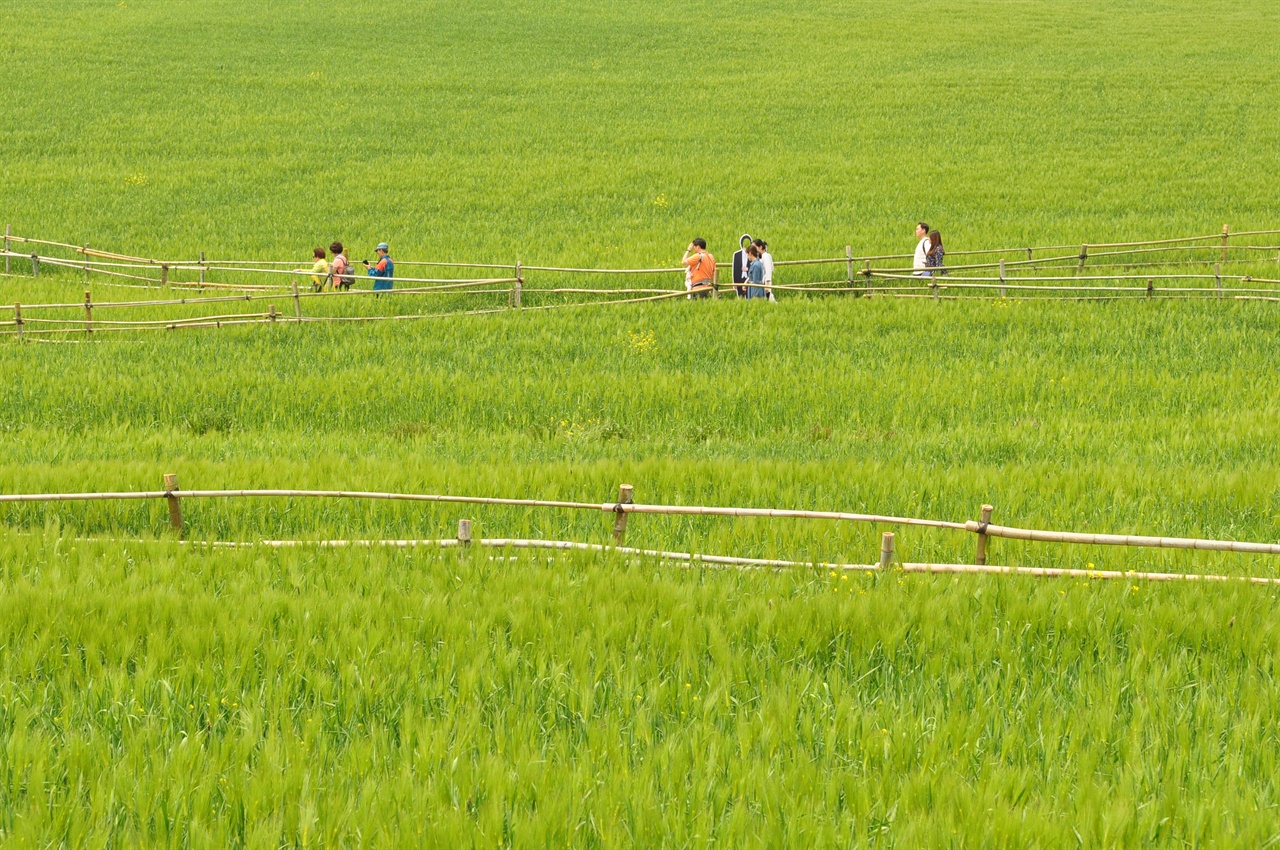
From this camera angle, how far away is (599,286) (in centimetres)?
1936

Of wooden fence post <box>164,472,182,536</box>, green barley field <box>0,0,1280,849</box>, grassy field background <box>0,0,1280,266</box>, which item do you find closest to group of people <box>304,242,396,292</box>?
green barley field <box>0,0,1280,849</box>

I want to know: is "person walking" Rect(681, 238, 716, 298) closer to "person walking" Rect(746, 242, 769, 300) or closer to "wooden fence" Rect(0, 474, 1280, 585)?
"person walking" Rect(746, 242, 769, 300)

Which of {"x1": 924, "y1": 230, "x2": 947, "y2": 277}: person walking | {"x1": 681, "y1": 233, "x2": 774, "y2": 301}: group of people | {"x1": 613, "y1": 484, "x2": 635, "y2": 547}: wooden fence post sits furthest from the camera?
{"x1": 924, "y1": 230, "x2": 947, "y2": 277}: person walking

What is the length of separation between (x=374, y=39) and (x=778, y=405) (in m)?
38.8

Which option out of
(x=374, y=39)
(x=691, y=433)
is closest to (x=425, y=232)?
(x=691, y=433)

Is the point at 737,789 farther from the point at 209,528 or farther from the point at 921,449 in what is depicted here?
the point at 921,449

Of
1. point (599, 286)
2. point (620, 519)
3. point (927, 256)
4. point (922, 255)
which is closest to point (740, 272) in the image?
point (922, 255)

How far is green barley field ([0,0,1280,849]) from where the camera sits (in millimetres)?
3688

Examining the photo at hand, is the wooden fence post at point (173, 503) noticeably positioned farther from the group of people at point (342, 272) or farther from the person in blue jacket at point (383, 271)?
the group of people at point (342, 272)

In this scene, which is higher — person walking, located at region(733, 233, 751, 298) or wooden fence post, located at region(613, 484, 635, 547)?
person walking, located at region(733, 233, 751, 298)

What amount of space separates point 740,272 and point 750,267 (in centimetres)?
18

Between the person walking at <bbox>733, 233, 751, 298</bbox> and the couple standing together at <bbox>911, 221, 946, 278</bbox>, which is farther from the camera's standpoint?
the couple standing together at <bbox>911, 221, 946, 278</bbox>

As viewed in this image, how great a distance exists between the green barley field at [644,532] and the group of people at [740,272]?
53cm

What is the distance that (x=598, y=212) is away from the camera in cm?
2581
